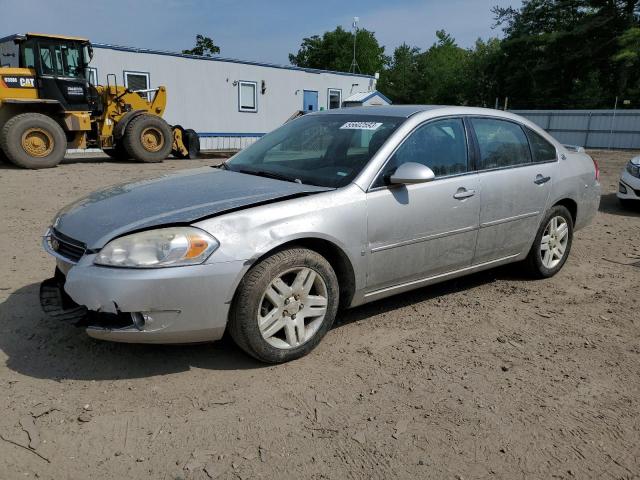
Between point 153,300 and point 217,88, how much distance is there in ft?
61.6

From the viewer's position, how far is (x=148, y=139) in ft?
48.8

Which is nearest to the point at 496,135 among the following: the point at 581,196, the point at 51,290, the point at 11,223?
the point at 581,196

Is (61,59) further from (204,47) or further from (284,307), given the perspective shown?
(204,47)

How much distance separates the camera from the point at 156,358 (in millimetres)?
3262

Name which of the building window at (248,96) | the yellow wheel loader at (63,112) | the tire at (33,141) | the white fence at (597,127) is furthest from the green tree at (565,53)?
the tire at (33,141)

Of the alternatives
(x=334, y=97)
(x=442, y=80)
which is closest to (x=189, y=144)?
(x=334, y=97)

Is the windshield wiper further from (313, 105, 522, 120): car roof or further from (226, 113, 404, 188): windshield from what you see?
(313, 105, 522, 120): car roof

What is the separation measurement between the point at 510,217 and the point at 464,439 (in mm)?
2256

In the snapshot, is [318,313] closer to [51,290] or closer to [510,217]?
[51,290]

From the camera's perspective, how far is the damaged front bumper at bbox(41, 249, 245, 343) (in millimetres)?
2750

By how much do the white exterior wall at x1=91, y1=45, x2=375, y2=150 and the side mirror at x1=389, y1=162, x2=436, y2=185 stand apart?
53.0 feet

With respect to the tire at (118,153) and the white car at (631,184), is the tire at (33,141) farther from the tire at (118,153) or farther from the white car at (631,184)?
the white car at (631,184)

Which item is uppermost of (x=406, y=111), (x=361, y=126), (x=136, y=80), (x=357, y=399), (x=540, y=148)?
(x=136, y=80)

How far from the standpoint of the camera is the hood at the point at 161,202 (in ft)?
9.70
